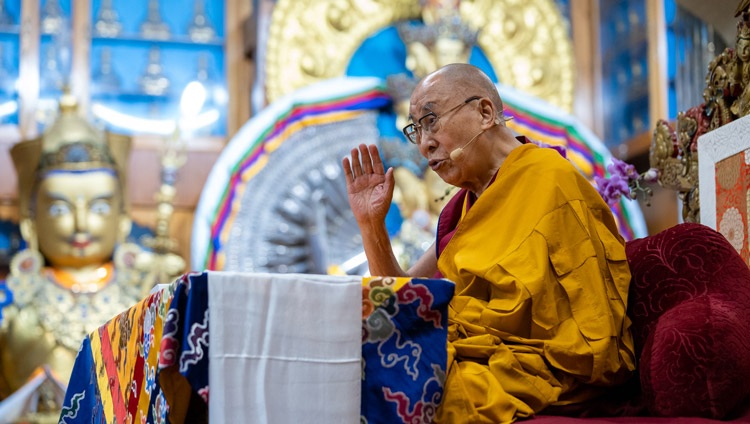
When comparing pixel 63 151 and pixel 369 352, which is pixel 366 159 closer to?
pixel 369 352

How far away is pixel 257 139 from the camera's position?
499cm

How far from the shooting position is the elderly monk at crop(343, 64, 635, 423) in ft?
5.76

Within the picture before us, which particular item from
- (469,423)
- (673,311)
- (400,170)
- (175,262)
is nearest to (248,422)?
(469,423)

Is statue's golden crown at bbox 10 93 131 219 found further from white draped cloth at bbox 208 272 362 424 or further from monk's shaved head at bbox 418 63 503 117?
white draped cloth at bbox 208 272 362 424

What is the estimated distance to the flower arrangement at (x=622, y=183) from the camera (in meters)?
2.74

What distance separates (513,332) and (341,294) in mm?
366

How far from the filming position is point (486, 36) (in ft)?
18.8

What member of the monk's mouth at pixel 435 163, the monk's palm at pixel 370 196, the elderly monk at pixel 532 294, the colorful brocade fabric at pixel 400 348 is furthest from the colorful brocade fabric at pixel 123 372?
the monk's mouth at pixel 435 163

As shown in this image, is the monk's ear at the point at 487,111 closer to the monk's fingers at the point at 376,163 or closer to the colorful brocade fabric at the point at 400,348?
the monk's fingers at the point at 376,163

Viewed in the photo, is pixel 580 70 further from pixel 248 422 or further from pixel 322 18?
pixel 248 422

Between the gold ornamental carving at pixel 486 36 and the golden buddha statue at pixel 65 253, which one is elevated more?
the gold ornamental carving at pixel 486 36

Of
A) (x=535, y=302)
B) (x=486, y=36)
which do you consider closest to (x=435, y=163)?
(x=535, y=302)

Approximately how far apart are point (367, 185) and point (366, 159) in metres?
0.06

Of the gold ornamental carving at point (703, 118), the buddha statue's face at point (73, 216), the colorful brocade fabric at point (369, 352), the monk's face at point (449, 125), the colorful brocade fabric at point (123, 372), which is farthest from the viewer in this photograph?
the buddha statue's face at point (73, 216)
